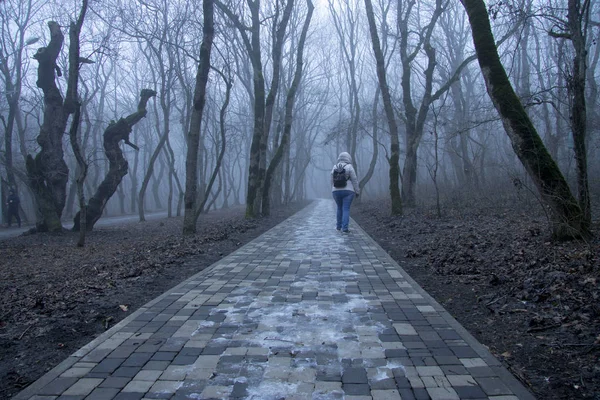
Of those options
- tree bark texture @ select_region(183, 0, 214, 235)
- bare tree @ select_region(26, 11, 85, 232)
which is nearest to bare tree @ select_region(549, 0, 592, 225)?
tree bark texture @ select_region(183, 0, 214, 235)

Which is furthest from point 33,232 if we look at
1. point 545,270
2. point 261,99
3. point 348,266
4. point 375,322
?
point 545,270

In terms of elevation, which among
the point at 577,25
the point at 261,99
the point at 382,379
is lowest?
the point at 382,379

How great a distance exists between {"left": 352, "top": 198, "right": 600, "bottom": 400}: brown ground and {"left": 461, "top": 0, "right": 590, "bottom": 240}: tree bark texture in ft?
1.04

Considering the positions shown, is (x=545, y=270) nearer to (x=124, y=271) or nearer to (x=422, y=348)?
(x=422, y=348)

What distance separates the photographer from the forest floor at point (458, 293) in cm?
314

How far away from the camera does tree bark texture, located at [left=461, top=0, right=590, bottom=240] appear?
18.7ft

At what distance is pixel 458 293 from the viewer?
5.04m

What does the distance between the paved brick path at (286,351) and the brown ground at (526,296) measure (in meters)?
0.25

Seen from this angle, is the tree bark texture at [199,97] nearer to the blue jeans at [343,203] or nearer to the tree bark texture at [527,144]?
the blue jeans at [343,203]

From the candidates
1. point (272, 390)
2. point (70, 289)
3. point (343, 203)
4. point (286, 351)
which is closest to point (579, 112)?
point (286, 351)

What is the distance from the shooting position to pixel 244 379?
290 cm

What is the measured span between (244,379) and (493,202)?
1281cm

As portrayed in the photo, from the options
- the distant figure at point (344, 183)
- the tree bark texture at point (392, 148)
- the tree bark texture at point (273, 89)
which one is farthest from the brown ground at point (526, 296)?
the tree bark texture at point (273, 89)

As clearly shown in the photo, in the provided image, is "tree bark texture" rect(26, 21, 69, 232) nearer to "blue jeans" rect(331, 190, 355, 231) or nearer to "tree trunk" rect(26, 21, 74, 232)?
"tree trunk" rect(26, 21, 74, 232)
